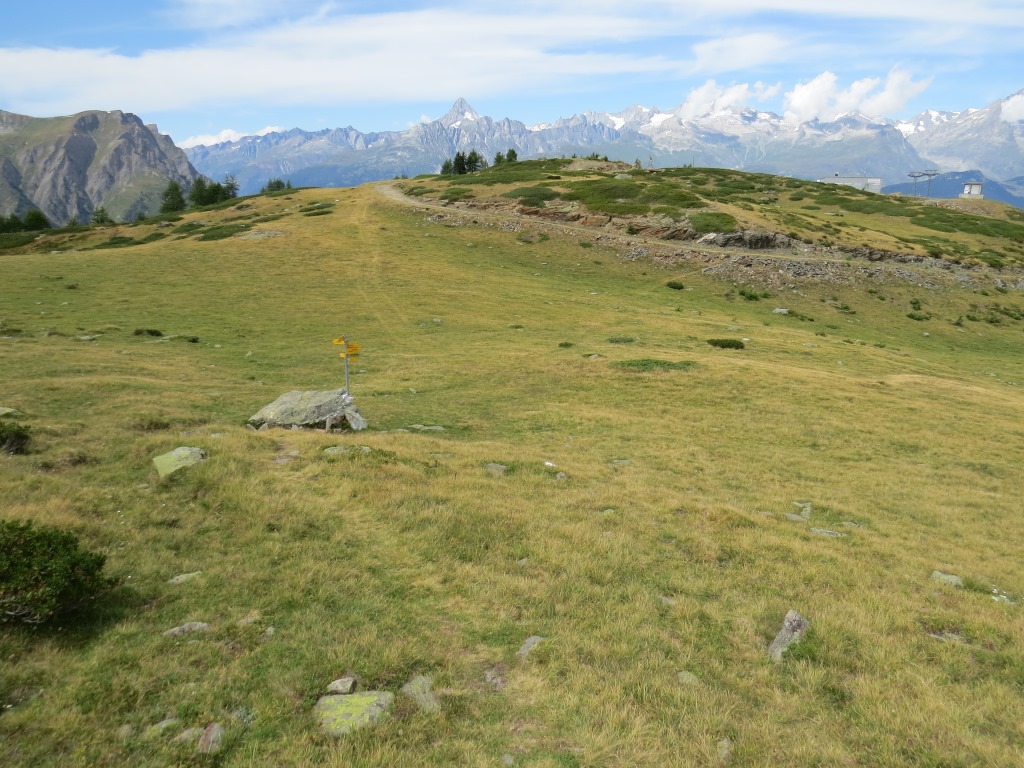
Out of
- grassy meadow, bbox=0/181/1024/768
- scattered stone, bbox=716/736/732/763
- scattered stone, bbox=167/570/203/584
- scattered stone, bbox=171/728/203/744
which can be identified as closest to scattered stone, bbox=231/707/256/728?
grassy meadow, bbox=0/181/1024/768

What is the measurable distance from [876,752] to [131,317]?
43.8 metres

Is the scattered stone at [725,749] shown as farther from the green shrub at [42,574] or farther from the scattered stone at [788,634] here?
the green shrub at [42,574]

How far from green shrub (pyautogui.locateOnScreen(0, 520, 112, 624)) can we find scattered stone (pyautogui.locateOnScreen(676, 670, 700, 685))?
8.61 m

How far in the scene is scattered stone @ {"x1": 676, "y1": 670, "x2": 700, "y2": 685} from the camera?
24.2 feet

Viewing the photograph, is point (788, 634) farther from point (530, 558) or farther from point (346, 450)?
point (346, 450)

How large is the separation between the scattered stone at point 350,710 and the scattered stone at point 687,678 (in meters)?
3.93

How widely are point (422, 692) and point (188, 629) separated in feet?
12.1

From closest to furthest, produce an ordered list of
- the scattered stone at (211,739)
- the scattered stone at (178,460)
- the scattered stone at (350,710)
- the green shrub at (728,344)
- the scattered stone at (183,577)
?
the scattered stone at (211,739)
the scattered stone at (350,710)
the scattered stone at (183,577)
the scattered stone at (178,460)
the green shrub at (728,344)

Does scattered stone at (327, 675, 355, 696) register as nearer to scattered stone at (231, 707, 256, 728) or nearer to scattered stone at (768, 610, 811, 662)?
scattered stone at (231, 707, 256, 728)

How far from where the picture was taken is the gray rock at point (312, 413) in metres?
17.8

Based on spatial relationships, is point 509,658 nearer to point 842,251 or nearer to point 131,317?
point 131,317

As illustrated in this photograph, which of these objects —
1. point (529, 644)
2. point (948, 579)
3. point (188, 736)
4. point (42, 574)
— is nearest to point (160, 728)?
point (188, 736)

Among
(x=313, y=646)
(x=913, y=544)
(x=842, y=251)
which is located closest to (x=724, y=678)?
(x=313, y=646)

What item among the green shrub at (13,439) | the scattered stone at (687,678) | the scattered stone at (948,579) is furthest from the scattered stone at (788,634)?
the green shrub at (13,439)
